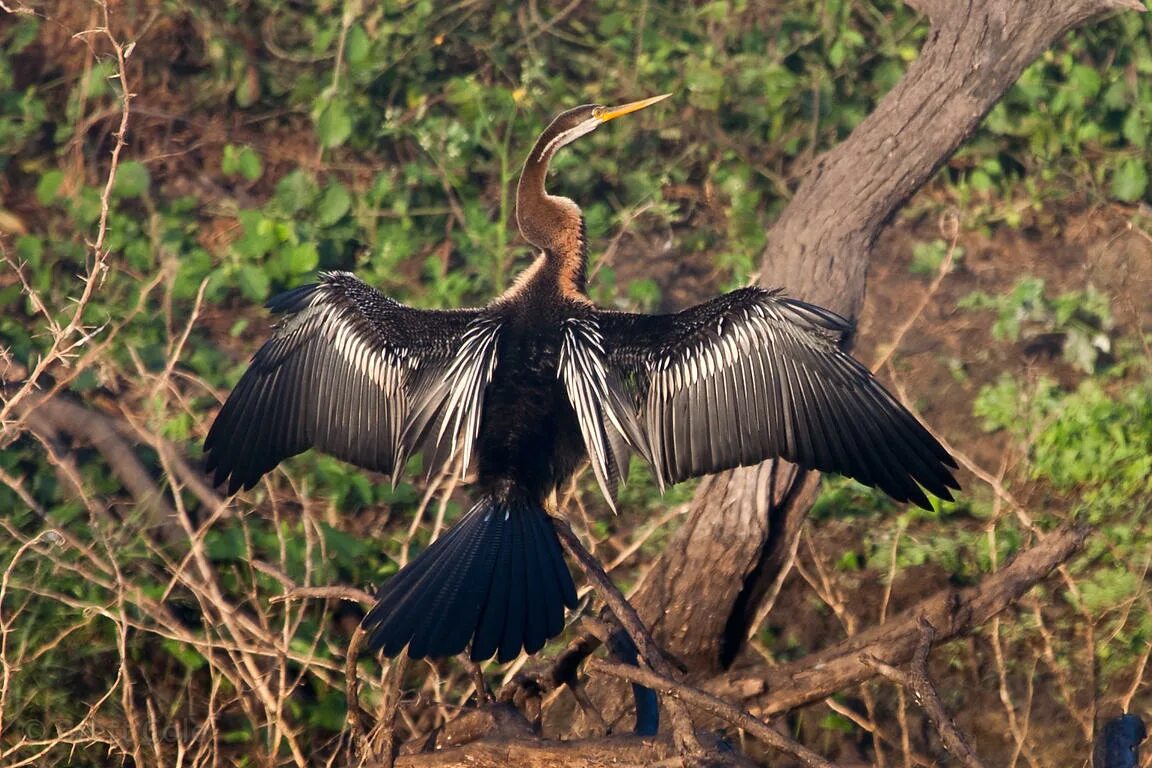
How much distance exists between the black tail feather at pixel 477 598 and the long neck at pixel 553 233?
914 millimetres

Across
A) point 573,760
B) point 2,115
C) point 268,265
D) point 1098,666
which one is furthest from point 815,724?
point 2,115

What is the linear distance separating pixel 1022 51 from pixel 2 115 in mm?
4097

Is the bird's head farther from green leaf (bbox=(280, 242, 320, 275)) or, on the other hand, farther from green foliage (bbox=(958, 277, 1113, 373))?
green foliage (bbox=(958, 277, 1113, 373))

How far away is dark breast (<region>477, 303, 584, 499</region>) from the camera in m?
3.81

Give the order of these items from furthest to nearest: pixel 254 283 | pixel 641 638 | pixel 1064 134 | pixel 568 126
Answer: pixel 1064 134 < pixel 254 283 < pixel 568 126 < pixel 641 638

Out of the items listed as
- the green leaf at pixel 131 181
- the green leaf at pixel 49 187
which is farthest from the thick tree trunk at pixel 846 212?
the green leaf at pixel 49 187

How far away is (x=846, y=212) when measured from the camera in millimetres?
4641

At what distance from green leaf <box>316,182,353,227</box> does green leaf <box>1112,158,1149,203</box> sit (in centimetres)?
308

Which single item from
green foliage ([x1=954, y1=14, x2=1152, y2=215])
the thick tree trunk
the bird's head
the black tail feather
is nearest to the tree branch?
the thick tree trunk

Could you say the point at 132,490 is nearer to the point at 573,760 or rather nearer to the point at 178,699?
the point at 178,699

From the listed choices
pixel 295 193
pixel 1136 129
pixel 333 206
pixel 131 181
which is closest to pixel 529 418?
pixel 333 206

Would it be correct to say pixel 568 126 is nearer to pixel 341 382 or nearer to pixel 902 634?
pixel 341 382

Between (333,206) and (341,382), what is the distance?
226cm

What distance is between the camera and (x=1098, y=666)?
4.87 m
